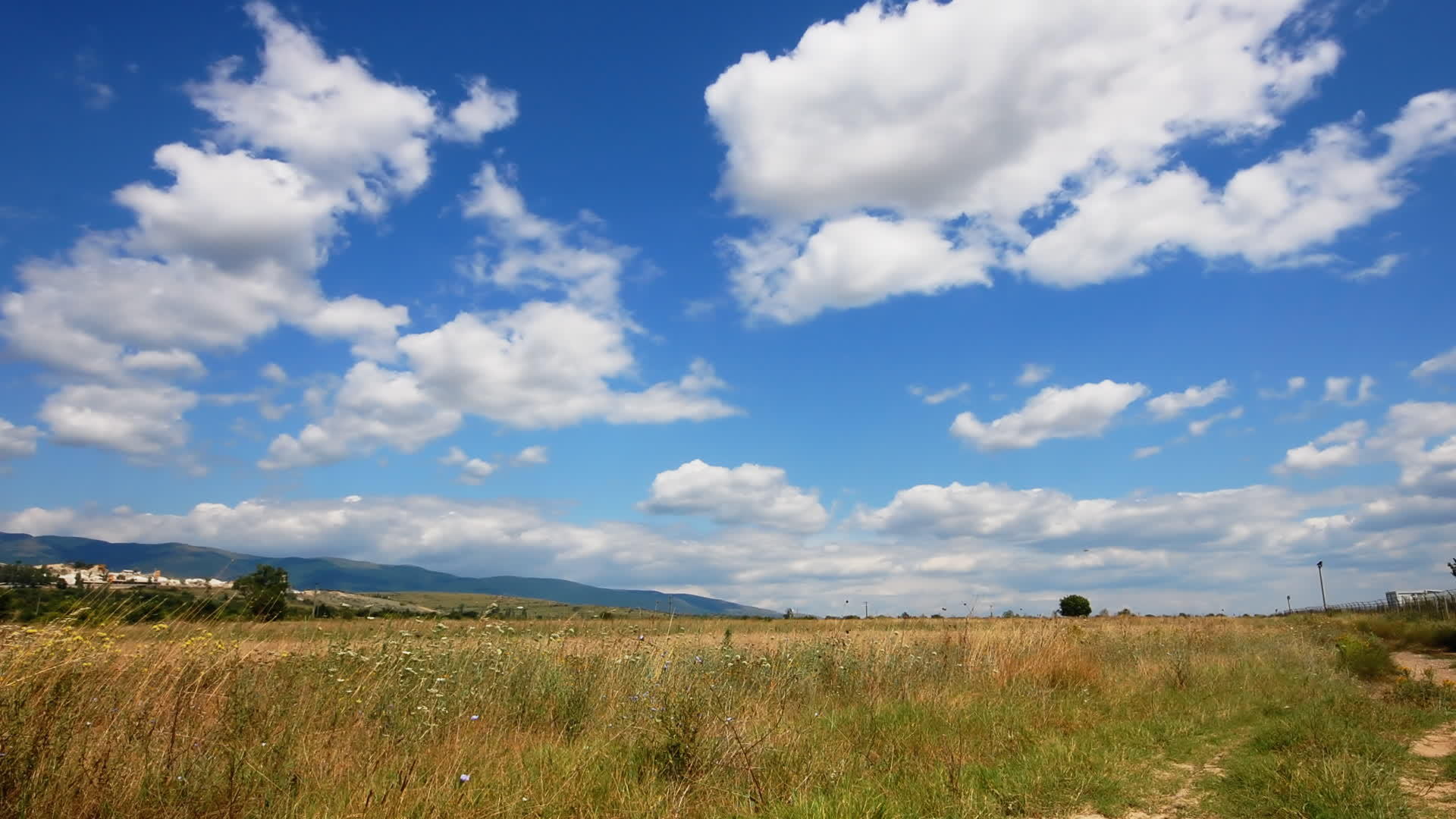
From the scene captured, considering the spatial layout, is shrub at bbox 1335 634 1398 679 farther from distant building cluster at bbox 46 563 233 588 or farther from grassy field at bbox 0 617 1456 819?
distant building cluster at bbox 46 563 233 588

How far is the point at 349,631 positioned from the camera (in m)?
9.83

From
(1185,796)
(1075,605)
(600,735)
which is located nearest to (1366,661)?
(1185,796)

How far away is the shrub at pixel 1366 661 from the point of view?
53.9ft

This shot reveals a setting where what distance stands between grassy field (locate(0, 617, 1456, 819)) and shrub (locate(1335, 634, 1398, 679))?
199 inches

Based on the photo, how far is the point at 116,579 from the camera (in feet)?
22.6

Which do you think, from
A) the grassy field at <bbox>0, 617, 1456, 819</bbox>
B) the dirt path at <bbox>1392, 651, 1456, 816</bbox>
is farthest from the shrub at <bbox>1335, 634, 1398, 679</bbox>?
the grassy field at <bbox>0, 617, 1456, 819</bbox>

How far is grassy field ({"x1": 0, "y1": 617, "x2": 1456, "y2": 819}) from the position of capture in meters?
5.18

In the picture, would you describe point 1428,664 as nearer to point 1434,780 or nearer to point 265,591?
point 1434,780

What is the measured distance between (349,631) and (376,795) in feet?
17.2

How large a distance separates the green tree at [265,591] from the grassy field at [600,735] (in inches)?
7.7

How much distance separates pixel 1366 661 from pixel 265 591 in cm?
2081

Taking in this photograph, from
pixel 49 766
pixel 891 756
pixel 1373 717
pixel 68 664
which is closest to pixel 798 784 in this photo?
pixel 891 756

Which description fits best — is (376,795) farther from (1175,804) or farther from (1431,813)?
(1431,813)

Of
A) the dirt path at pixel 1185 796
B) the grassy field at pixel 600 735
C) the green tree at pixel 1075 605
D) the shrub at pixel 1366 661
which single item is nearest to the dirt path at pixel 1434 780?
the grassy field at pixel 600 735
